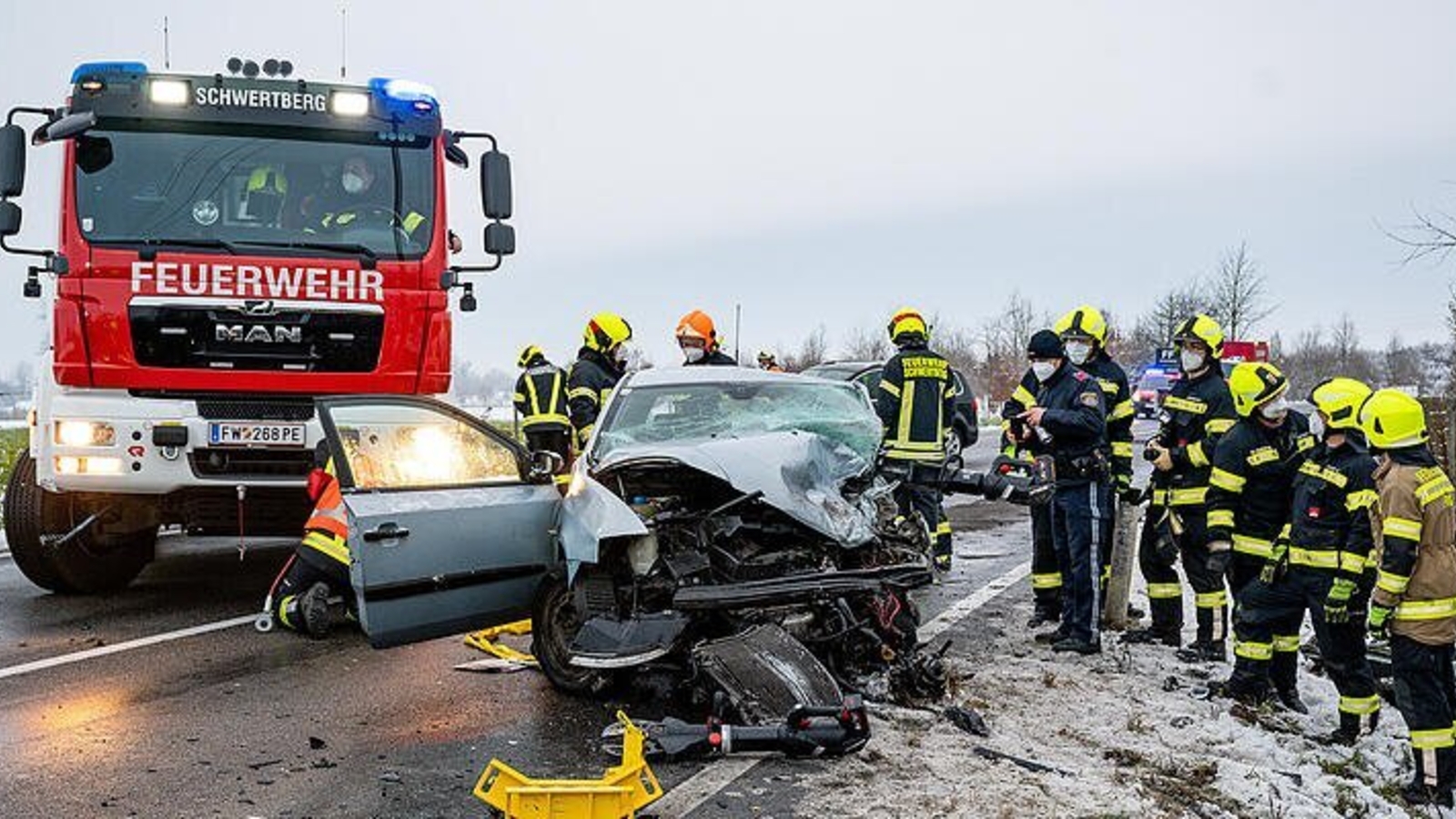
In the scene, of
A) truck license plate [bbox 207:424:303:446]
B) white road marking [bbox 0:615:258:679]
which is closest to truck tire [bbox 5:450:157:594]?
white road marking [bbox 0:615:258:679]

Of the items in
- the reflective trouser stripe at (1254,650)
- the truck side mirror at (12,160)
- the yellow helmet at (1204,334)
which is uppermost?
the truck side mirror at (12,160)

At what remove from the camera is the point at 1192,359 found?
272 inches

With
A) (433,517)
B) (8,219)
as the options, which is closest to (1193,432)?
(433,517)

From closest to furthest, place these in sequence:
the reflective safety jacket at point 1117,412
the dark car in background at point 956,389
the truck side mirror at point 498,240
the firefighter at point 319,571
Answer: the firefighter at point 319,571, the reflective safety jacket at point 1117,412, the truck side mirror at point 498,240, the dark car in background at point 956,389

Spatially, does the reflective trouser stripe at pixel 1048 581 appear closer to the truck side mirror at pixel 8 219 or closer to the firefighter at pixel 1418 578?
the firefighter at pixel 1418 578

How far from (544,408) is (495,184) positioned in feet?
6.64

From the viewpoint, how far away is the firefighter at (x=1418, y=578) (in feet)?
16.6

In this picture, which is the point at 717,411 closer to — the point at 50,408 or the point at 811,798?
the point at 811,798

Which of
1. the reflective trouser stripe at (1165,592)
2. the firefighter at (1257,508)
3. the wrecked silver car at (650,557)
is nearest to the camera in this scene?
the wrecked silver car at (650,557)

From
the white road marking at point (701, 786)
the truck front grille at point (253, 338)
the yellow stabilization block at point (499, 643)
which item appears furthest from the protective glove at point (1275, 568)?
the truck front grille at point (253, 338)

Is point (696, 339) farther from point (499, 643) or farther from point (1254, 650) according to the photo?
point (1254, 650)

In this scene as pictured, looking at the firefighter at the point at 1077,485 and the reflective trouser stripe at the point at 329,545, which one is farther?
the firefighter at the point at 1077,485

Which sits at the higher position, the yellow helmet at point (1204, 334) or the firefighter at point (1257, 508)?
the yellow helmet at point (1204, 334)

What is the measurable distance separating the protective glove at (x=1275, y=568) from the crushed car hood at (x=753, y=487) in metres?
2.04
